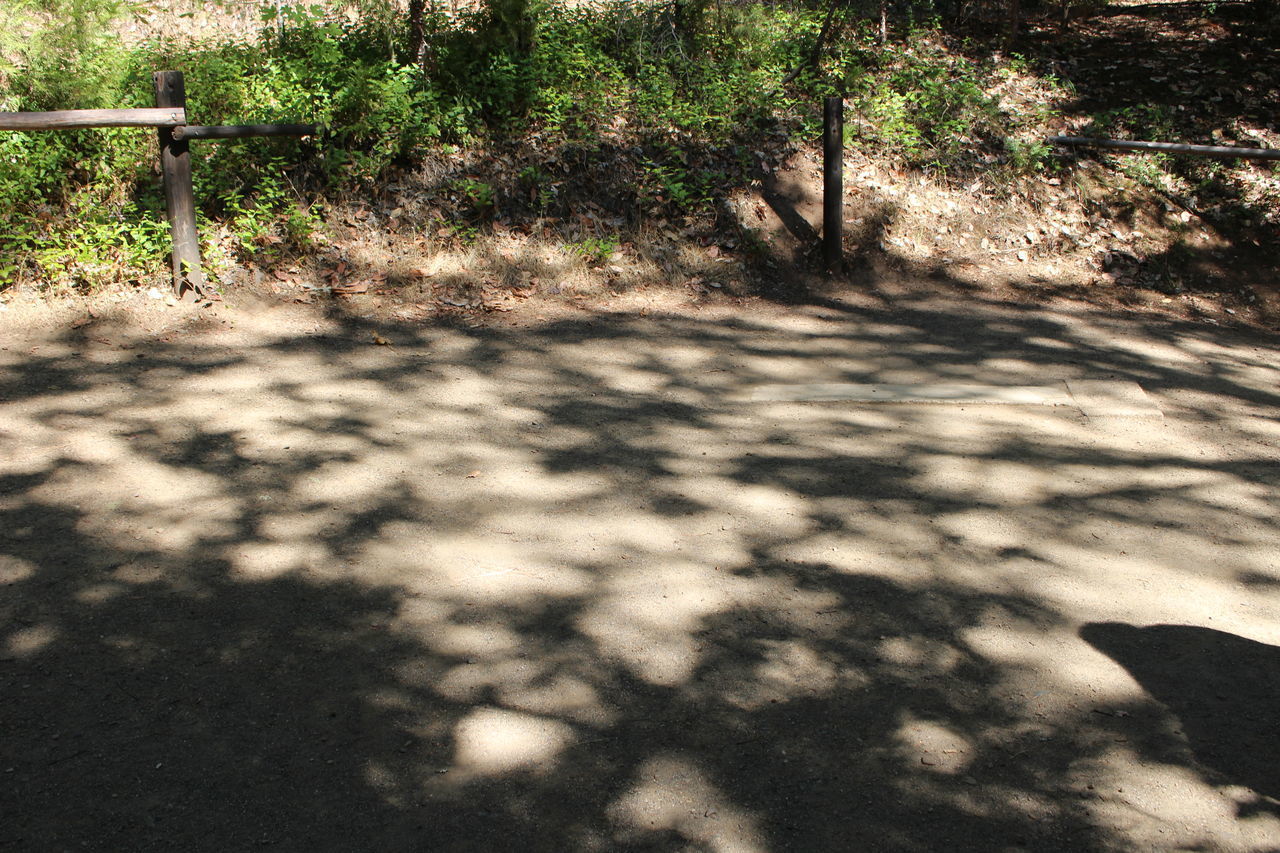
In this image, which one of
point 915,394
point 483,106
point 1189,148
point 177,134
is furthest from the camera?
point 483,106

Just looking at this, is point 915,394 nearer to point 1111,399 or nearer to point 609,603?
point 1111,399

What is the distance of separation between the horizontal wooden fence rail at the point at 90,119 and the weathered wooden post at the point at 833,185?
5.05 metres

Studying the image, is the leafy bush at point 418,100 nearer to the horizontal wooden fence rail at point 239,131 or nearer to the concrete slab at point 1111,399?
the horizontal wooden fence rail at point 239,131

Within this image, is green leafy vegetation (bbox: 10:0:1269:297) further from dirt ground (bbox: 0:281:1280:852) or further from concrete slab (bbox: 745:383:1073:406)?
concrete slab (bbox: 745:383:1073:406)

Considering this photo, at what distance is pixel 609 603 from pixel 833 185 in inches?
226

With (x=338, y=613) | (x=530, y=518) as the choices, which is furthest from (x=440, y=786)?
(x=530, y=518)

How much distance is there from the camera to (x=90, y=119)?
697 centimetres

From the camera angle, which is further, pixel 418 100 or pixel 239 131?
pixel 418 100

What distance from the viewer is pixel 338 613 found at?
161 inches

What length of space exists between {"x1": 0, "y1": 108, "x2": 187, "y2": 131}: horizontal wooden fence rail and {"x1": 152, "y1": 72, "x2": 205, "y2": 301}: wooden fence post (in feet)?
0.36

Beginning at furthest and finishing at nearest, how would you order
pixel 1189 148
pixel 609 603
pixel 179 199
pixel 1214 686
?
1. pixel 1189 148
2. pixel 179 199
3. pixel 609 603
4. pixel 1214 686

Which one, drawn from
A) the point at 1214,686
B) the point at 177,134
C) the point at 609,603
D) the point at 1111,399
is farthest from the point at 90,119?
the point at 1214,686

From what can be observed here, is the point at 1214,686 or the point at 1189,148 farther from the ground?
the point at 1189,148

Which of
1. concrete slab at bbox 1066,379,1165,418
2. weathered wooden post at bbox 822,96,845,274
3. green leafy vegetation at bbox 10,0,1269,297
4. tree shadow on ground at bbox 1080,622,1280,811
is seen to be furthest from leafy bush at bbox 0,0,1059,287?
tree shadow on ground at bbox 1080,622,1280,811
